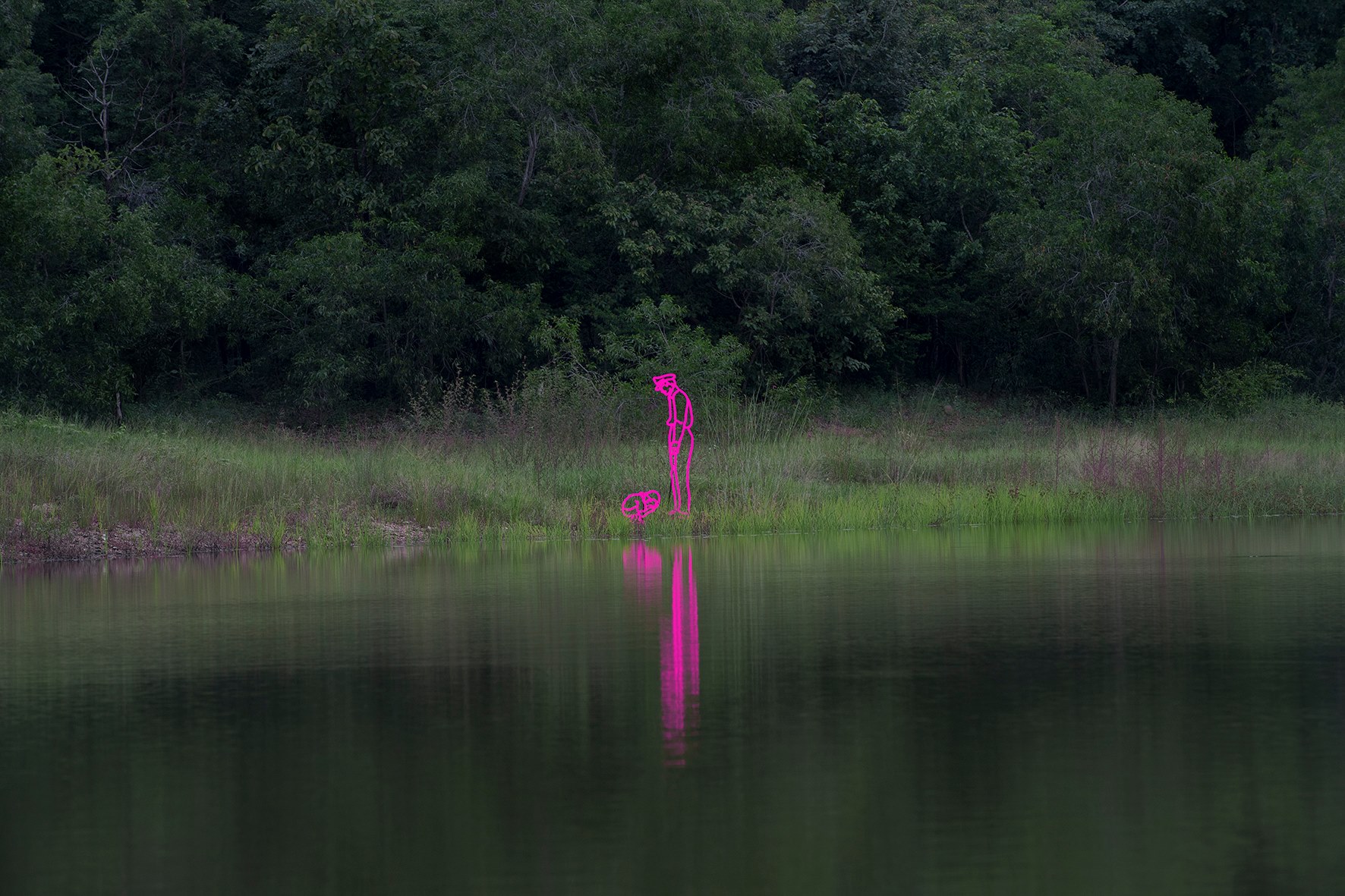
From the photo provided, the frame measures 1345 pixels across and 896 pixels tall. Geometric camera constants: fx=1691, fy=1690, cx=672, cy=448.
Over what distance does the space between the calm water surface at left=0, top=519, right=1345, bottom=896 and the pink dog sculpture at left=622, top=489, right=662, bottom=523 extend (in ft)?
26.6

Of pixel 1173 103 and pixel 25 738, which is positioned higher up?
pixel 1173 103

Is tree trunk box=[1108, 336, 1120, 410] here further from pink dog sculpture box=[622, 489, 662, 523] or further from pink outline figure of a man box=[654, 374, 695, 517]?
pink dog sculpture box=[622, 489, 662, 523]

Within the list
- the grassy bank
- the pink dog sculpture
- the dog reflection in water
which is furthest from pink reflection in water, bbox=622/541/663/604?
the grassy bank

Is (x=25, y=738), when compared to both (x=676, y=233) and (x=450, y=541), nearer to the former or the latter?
(x=450, y=541)

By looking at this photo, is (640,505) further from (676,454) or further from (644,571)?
(644,571)

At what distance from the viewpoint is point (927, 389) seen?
47375 millimetres

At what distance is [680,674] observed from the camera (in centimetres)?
982

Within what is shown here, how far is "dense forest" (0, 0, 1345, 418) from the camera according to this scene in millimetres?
40250

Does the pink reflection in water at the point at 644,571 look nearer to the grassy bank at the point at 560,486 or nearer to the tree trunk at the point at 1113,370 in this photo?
the grassy bank at the point at 560,486

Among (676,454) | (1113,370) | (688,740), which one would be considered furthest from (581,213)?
(688,740)

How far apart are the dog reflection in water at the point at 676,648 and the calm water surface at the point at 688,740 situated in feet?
0.14

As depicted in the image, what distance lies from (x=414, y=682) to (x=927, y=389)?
38.7m

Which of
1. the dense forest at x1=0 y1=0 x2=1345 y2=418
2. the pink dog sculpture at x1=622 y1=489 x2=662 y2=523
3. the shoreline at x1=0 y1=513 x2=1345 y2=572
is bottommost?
the shoreline at x1=0 y1=513 x2=1345 y2=572

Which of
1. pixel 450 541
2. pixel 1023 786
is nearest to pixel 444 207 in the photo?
pixel 450 541
